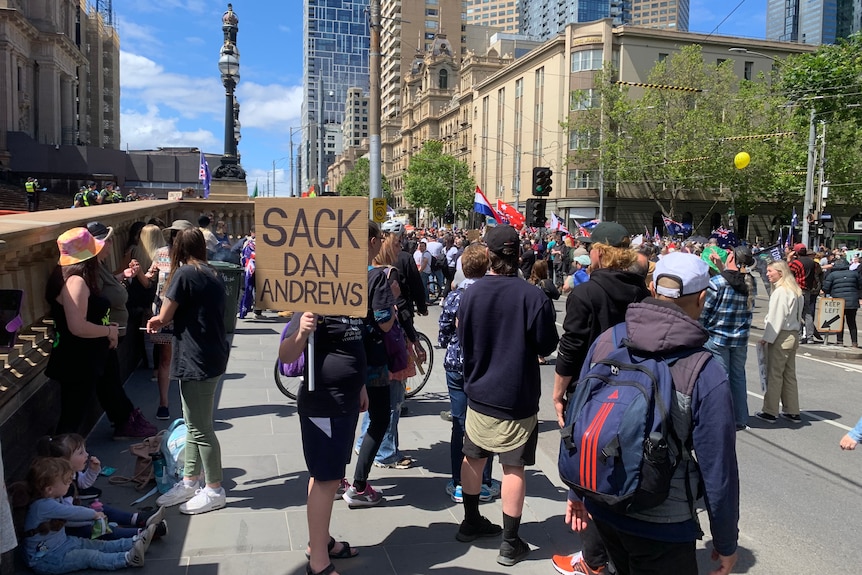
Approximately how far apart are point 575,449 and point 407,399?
5.67m

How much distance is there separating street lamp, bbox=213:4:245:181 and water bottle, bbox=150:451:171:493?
1535 centimetres

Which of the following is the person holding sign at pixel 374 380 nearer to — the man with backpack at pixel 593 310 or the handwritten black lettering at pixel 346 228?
the handwritten black lettering at pixel 346 228

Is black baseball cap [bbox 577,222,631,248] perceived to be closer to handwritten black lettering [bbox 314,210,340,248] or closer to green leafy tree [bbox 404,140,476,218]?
handwritten black lettering [bbox 314,210,340,248]

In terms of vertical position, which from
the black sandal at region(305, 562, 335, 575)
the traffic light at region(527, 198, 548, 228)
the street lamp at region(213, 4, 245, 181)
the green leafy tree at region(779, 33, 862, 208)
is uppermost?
the green leafy tree at region(779, 33, 862, 208)

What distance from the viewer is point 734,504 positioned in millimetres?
2471

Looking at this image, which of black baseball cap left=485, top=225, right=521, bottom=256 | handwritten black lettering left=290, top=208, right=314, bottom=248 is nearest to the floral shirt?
black baseball cap left=485, top=225, right=521, bottom=256

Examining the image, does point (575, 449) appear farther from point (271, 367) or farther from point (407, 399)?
point (271, 367)

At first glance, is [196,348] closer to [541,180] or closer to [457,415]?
[457,415]

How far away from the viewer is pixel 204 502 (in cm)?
471

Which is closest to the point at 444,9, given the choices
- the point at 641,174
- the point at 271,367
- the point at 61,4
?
the point at 61,4

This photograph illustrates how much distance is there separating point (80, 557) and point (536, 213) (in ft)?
48.9

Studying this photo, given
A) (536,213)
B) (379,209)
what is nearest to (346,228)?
(379,209)

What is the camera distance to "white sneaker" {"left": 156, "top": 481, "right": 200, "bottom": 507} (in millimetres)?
4711

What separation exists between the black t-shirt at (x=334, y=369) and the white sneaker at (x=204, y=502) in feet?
4.60
